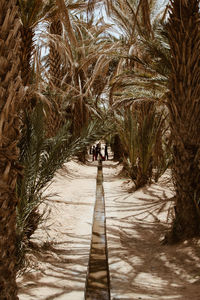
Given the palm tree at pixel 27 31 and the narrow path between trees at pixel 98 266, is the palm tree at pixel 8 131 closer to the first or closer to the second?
the narrow path between trees at pixel 98 266

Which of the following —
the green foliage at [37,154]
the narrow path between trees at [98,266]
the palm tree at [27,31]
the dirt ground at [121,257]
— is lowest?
the narrow path between trees at [98,266]

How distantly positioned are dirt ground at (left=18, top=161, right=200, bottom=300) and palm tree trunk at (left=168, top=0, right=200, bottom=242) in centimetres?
38

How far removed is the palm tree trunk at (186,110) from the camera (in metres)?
4.36

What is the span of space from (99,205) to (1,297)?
5.40 m

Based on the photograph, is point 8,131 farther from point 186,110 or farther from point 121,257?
point 186,110

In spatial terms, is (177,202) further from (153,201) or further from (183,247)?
(153,201)

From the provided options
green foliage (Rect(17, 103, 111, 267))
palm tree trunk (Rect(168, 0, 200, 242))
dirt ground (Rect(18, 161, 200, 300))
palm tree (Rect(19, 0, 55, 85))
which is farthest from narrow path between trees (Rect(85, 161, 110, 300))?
palm tree (Rect(19, 0, 55, 85))

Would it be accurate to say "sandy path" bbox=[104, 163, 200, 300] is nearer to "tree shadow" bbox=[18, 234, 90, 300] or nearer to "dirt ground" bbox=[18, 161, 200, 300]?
"dirt ground" bbox=[18, 161, 200, 300]

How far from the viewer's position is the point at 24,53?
527cm

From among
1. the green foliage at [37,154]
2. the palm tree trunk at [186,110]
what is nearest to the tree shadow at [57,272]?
the green foliage at [37,154]

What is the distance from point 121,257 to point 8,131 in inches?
108

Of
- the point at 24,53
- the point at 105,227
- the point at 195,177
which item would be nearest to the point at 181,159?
the point at 195,177

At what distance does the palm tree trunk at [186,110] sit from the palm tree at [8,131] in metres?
2.84

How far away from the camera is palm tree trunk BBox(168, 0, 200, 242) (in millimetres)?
4355
